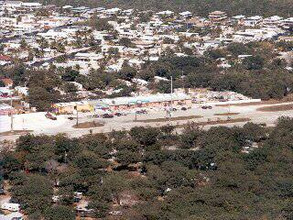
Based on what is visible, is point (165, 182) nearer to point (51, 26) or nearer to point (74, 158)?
point (74, 158)

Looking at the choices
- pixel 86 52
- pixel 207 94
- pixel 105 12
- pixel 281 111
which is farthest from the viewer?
pixel 105 12

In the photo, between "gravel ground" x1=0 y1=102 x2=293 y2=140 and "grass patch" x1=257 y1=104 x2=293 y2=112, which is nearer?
"gravel ground" x1=0 y1=102 x2=293 y2=140

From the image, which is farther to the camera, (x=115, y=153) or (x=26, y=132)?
(x=26, y=132)

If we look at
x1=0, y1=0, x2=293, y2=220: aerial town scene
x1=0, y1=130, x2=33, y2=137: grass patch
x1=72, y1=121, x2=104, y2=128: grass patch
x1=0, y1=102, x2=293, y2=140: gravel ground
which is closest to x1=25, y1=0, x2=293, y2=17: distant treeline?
x1=0, y1=0, x2=293, y2=220: aerial town scene

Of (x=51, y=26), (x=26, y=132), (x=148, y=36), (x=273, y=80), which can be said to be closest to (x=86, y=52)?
(x=148, y=36)

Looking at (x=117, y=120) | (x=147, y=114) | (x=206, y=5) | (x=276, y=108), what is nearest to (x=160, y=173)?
(x=117, y=120)

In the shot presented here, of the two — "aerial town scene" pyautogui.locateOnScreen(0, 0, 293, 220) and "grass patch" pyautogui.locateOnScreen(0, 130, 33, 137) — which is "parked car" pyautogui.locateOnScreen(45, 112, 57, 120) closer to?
"aerial town scene" pyautogui.locateOnScreen(0, 0, 293, 220)

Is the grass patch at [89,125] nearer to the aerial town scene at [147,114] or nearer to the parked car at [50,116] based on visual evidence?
the aerial town scene at [147,114]
